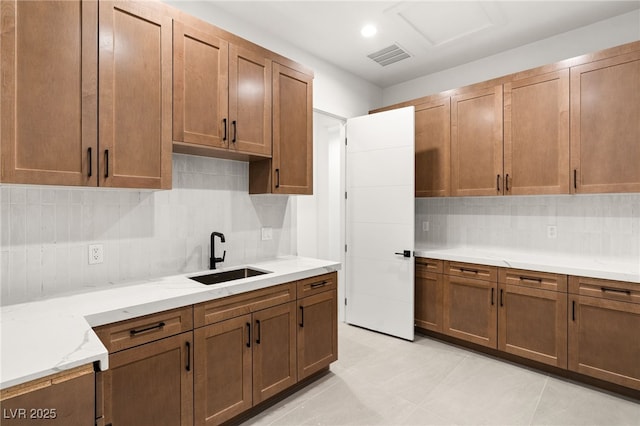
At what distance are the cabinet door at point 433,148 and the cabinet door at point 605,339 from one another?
1527 millimetres

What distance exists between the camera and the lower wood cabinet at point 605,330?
233cm

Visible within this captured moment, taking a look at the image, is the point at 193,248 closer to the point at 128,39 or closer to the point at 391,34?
the point at 128,39

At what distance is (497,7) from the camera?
104 inches

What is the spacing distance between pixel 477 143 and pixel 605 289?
1.60 m

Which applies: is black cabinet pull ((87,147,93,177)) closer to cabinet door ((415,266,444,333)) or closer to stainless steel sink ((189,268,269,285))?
stainless steel sink ((189,268,269,285))

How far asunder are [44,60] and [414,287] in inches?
133

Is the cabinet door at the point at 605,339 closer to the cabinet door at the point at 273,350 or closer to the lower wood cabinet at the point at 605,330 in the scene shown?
the lower wood cabinet at the point at 605,330

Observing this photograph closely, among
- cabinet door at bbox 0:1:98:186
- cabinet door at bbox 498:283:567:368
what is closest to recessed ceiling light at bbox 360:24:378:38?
cabinet door at bbox 0:1:98:186

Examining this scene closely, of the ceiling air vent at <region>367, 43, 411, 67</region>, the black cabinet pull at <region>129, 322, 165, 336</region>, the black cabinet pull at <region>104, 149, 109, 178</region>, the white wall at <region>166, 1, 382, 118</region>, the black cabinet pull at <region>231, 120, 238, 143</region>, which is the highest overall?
the ceiling air vent at <region>367, 43, 411, 67</region>

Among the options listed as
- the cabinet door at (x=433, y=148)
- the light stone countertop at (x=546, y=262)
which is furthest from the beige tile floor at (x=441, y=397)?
the cabinet door at (x=433, y=148)

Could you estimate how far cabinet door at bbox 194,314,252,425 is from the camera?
5.99ft

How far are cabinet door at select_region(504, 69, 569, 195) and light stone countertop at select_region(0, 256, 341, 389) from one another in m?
2.16

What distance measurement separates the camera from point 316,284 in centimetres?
255

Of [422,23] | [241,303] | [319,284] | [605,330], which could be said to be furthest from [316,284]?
[422,23]
